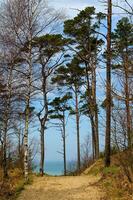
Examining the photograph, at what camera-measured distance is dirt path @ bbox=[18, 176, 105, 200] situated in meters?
16.7

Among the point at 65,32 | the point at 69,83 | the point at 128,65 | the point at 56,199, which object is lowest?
the point at 56,199

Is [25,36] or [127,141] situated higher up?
[25,36]

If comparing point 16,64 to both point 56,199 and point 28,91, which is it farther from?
point 56,199

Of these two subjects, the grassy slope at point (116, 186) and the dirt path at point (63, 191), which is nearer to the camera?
the grassy slope at point (116, 186)

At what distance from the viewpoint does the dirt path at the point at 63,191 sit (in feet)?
54.9

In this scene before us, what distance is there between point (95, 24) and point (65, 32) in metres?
2.44

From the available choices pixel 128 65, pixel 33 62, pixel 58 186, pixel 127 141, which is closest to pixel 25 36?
pixel 33 62

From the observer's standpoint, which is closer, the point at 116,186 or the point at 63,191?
the point at 116,186

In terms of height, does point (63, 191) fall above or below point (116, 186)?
below

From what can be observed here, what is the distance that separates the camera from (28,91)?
23094 millimetres

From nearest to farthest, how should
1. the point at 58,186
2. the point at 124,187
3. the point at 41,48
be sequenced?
the point at 124,187, the point at 58,186, the point at 41,48

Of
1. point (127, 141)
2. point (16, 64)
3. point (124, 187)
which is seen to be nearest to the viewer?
point (127, 141)

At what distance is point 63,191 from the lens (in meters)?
18.4

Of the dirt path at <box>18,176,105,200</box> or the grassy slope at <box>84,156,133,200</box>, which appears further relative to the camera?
the dirt path at <box>18,176,105,200</box>
